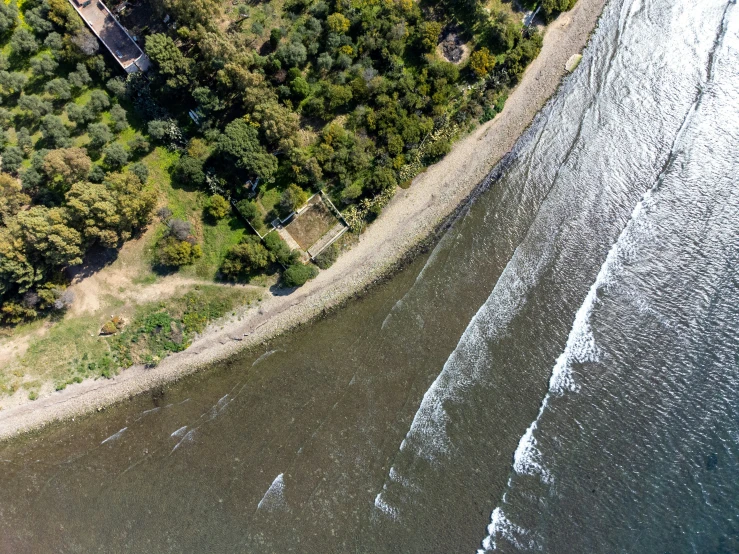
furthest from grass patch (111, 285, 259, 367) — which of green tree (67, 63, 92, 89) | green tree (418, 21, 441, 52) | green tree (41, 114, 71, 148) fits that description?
Result: green tree (418, 21, 441, 52)

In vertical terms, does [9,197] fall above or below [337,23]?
below

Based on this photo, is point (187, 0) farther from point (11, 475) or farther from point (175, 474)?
point (11, 475)

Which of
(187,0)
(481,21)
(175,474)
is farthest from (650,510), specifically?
(187,0)

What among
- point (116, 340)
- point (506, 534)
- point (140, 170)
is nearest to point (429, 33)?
point (140, 170)

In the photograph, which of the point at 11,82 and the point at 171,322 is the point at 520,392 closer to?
the point at 171,322

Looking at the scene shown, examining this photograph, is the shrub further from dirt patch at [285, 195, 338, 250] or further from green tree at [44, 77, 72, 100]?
dirt patch at [285, 195, 338, 250]

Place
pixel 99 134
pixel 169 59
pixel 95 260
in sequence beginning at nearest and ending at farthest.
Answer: pixel 169 59 → pixel 99 134 → pixel 95 260
